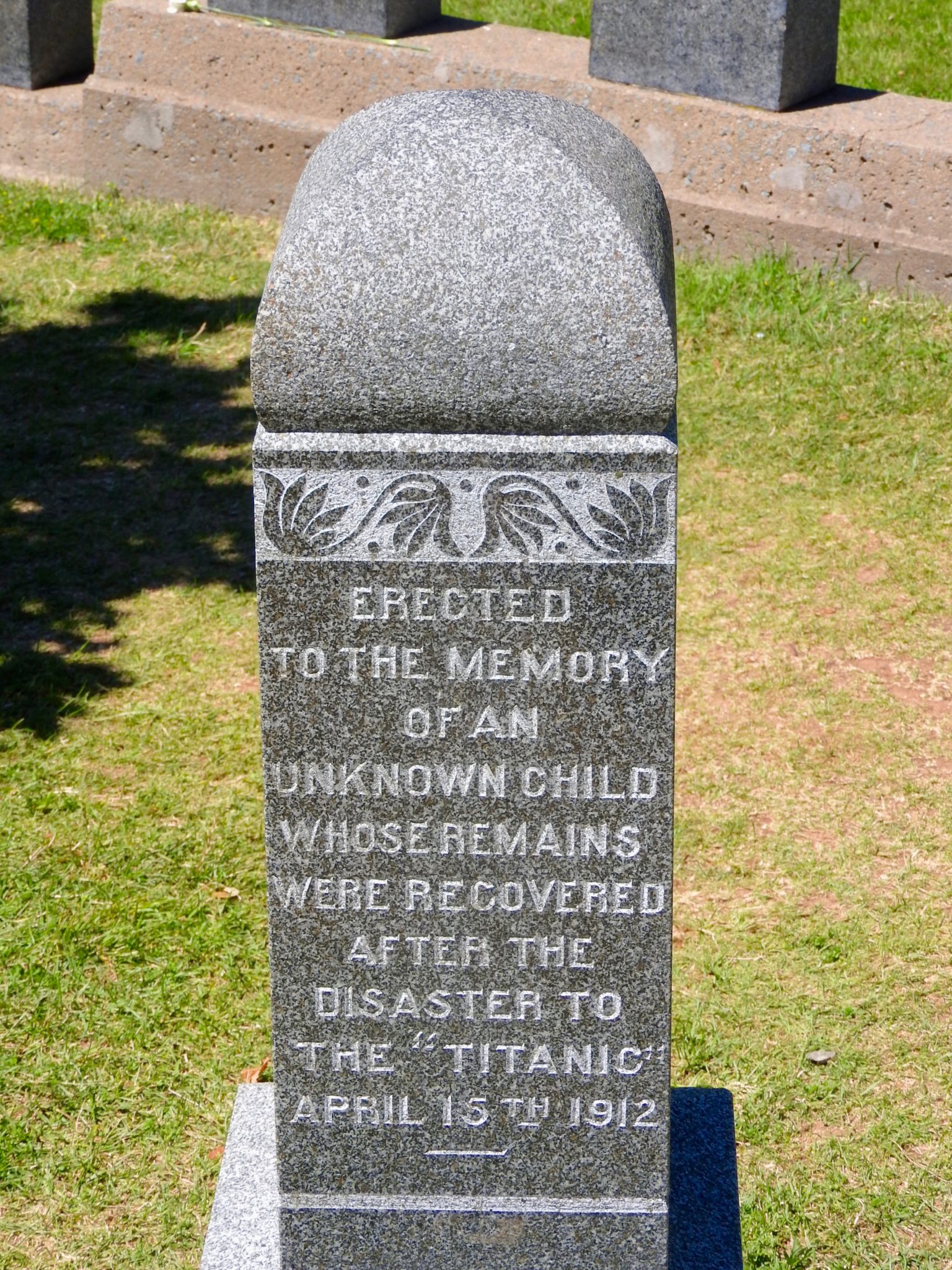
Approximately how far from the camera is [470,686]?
254 cm

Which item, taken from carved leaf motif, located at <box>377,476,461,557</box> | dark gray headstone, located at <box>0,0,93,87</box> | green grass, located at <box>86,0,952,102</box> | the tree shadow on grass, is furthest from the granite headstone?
green grass, located at <box>86,0,952,102</box>

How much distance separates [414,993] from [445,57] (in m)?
5.58

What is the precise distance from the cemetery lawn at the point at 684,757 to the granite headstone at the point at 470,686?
0.72m

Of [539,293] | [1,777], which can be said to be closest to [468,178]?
[539,293]

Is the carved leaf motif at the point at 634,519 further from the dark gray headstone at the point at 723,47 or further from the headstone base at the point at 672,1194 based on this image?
the dark gray headstone at the point at 723,47

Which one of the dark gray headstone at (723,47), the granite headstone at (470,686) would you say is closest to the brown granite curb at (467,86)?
the dark gray headstone at (723,47)

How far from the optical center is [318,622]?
252cm

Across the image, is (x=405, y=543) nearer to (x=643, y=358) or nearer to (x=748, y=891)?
(x=643, y=358)

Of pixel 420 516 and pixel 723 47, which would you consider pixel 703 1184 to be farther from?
pixel 723 47

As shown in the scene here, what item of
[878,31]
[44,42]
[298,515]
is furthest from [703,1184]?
[878,31]

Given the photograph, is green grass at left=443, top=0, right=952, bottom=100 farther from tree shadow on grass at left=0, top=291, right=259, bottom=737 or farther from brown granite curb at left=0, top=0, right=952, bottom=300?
tree shadow on grass at left=0, top=291, right=259, bottom=737

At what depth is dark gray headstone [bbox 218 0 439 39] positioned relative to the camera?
24.8 ft

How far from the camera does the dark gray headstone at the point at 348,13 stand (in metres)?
7.56

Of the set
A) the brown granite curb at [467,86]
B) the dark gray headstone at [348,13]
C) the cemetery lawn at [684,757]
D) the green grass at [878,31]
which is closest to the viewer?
the cemetery lawn at [684,757]
